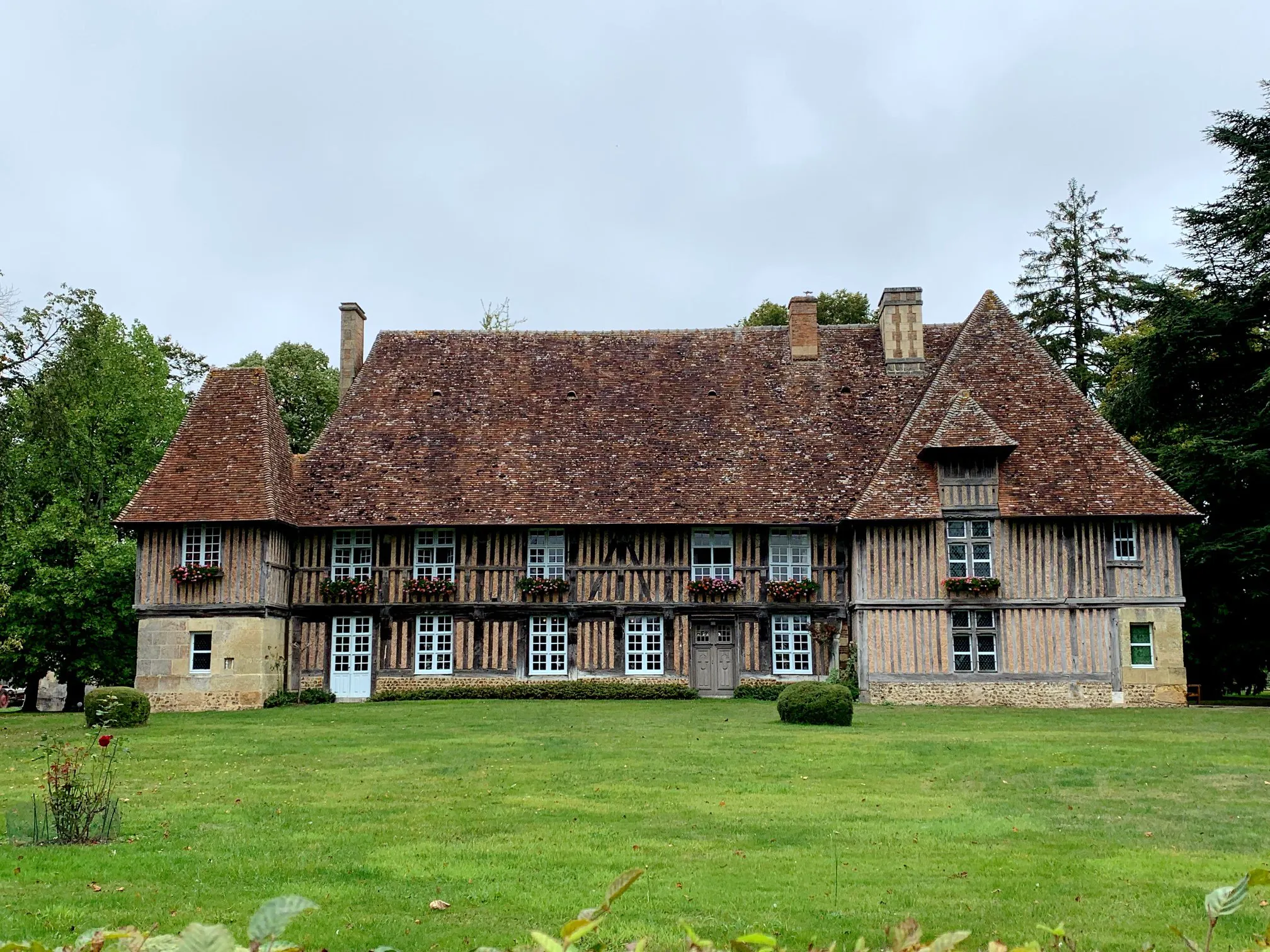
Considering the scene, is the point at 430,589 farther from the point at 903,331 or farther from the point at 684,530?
the point at 903,331

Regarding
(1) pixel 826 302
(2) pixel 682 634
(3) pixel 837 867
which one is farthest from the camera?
(1) pixel 826 302

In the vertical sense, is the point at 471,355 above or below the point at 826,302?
below

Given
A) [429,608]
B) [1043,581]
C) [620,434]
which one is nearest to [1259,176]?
[1043,581]

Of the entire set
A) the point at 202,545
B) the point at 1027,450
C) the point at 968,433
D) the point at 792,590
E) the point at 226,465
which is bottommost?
the point at 792,590

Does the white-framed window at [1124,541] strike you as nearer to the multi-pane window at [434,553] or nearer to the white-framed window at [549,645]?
the white-framed window at [549,645]

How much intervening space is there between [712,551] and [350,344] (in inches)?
474

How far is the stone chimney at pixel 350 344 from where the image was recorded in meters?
33.7

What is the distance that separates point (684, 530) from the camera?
29891 millimetres

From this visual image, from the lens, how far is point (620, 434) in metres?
31.8

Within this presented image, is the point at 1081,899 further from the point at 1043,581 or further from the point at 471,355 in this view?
the point at 471,355

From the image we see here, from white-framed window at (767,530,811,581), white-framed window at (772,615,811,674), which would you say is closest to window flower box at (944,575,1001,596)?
white-framed window at (767,530,811,581)

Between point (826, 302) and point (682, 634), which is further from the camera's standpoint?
point (826, 302)

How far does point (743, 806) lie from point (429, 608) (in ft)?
61.1

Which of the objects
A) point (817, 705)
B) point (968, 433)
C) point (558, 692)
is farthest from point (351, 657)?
point (968, 433)
